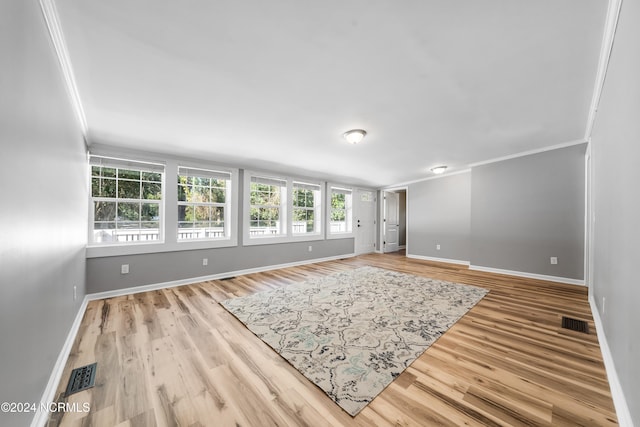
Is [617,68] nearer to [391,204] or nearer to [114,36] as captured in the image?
[114,36]

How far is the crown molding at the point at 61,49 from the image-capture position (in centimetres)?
131

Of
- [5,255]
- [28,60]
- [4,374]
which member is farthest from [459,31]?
[4,374]

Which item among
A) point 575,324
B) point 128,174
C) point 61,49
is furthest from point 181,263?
point 575,324

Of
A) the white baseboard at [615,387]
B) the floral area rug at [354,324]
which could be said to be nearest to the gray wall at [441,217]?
the floral area rug at [354,324]

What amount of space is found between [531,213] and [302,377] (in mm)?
4825

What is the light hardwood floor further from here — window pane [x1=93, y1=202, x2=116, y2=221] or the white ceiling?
the white ceiling

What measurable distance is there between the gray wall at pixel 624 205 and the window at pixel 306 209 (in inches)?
187

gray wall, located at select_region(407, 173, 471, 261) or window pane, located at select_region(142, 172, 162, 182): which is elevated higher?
window pane, located at select_region(142, 172, 162, 182)

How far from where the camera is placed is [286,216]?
5.39 m

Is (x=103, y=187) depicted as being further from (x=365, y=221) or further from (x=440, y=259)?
(x=440, y=259)

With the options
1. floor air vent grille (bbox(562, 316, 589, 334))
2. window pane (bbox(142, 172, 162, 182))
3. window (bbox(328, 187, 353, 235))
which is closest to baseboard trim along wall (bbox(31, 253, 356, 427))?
window (bbox(328, 187, 353, 235))

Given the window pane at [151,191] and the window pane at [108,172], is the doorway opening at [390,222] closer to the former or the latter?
the window pane at [151,191]

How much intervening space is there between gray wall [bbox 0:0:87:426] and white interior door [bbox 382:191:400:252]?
703 centimetres

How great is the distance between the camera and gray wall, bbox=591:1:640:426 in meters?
1.11
